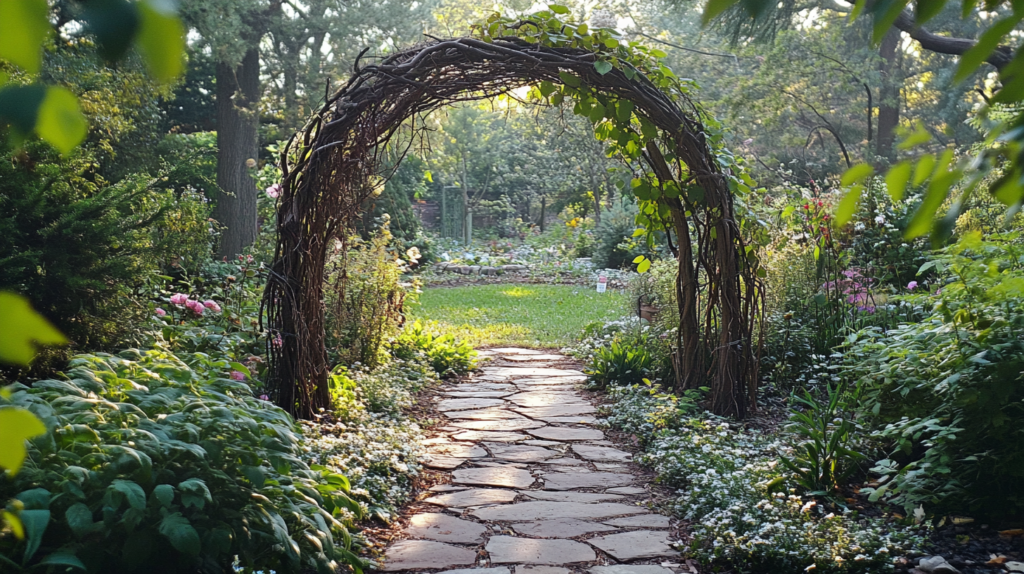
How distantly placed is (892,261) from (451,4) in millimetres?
17110

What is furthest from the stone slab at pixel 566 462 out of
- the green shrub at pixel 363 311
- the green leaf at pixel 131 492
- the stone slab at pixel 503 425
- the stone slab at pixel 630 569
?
the green leaf at pixel 131 492

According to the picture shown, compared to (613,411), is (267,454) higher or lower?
higher

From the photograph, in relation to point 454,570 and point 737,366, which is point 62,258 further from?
point 737,366

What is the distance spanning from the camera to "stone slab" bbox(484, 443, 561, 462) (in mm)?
4254

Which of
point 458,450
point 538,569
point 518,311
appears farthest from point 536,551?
point 518,311

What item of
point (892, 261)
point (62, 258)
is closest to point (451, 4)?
point (892, 261)

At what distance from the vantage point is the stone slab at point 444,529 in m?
3.07

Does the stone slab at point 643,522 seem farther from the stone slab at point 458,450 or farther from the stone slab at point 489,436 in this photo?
the stone slab at point 489,436

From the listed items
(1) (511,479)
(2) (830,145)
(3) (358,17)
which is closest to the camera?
(1) (511,479)

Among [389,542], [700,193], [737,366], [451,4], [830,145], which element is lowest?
[389,542]

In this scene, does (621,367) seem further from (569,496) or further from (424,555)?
(424,555)

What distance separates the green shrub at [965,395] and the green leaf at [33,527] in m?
2.75

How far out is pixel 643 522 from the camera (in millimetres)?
3258

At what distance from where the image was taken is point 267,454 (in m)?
2.31
